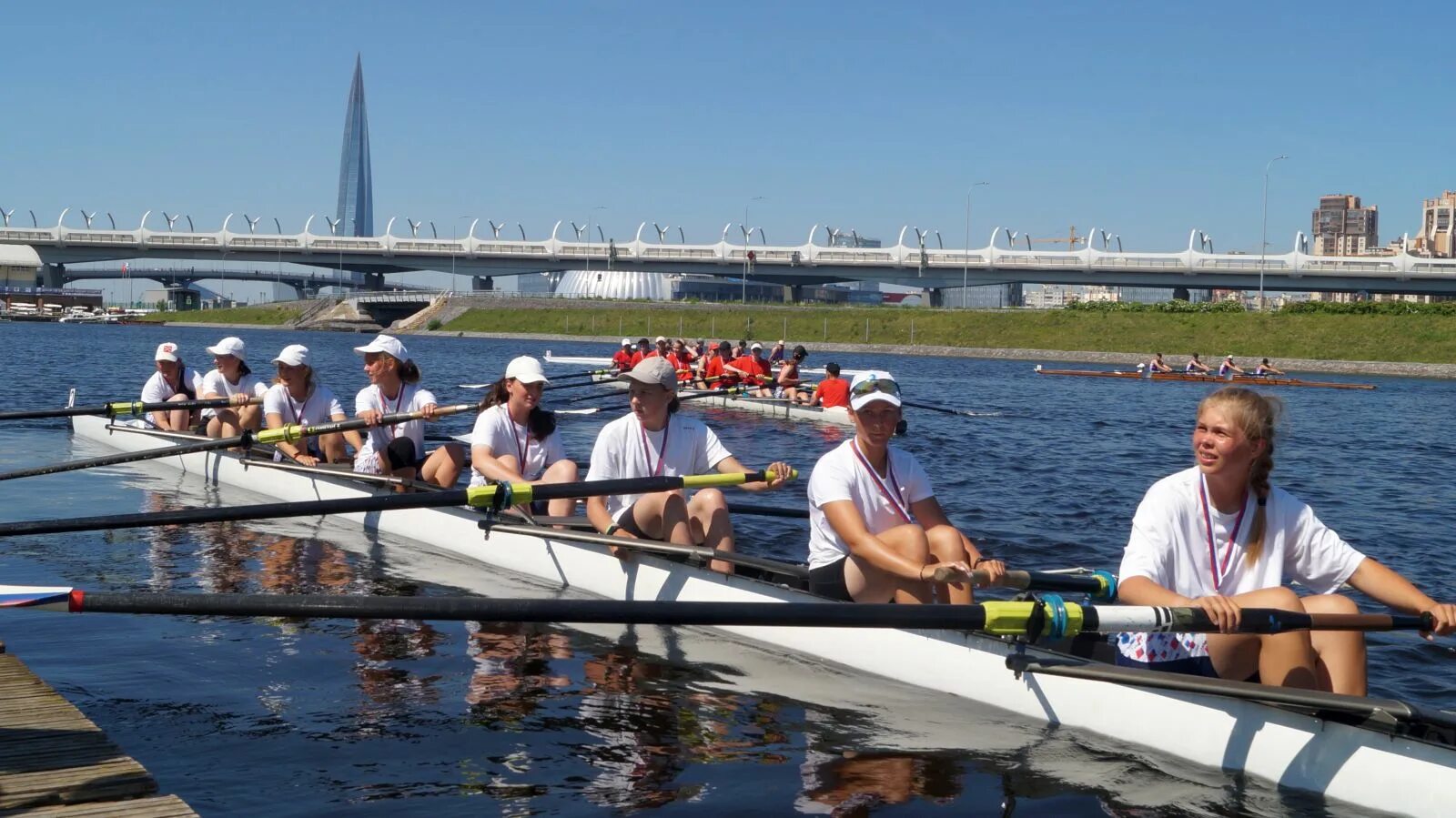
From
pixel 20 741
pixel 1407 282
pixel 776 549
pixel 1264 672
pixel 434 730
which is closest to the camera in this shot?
pixel 20 741

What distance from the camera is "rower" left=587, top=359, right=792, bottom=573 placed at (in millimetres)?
8719

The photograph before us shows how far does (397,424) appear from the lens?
39.2 ft

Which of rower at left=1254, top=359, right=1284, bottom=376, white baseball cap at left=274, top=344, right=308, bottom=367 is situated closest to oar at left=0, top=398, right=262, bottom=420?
white baseball cap at left=274, top=344, right=308, bottom=367

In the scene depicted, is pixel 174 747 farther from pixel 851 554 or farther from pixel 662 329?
pixel 662 329

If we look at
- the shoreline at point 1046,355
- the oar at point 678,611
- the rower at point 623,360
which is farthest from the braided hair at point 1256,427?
the shoreline at point 1046,355

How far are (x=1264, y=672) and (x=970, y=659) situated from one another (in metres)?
1.55

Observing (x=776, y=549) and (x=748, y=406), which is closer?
(x=776, y=549)

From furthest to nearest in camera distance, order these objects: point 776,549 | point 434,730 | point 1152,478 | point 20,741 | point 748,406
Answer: point 748,406 < point 1152,478 < point 776,549 < point 434,730 < point 20,741

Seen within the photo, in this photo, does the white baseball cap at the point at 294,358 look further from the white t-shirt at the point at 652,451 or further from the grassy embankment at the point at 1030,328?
the grassy embankment at the point at 1030,328

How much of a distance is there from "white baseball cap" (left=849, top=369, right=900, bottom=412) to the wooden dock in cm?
382

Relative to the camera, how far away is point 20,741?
539 cm

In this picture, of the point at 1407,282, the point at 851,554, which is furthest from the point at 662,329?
the point at 851,554

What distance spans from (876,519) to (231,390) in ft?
35.6

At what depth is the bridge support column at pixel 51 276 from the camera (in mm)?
117062
